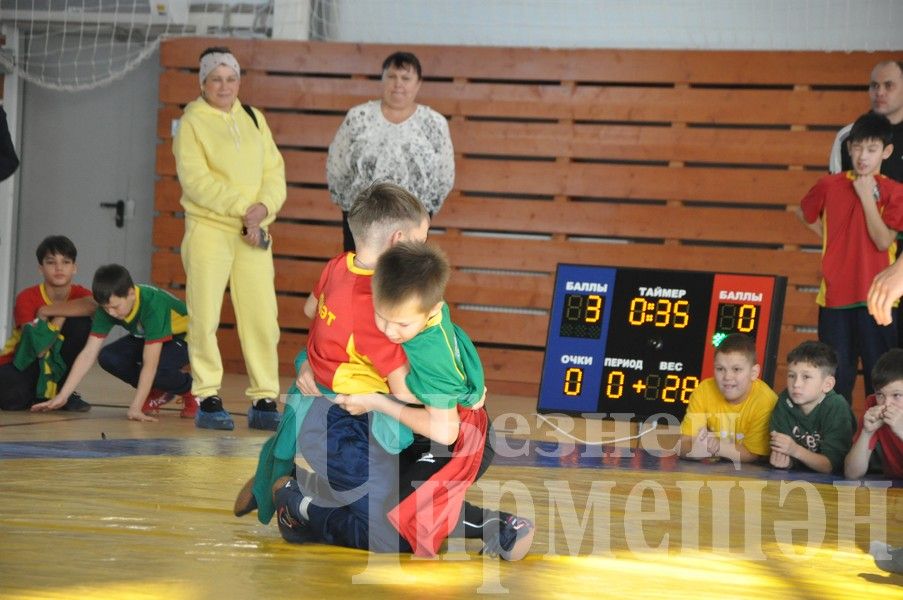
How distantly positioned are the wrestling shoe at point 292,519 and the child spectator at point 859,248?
3419 mm

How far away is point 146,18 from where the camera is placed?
32.1ft

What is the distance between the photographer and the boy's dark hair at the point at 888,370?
15.9 ft

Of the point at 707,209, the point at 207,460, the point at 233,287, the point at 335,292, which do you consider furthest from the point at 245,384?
the point at 335,292

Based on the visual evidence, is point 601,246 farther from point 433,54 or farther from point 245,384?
point 245,384

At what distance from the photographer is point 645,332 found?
6.81 m

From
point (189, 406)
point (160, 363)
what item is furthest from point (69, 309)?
point (189, 406)

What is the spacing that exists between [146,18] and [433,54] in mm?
2407

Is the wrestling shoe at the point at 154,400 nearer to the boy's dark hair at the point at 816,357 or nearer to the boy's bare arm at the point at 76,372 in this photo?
the boy's bare arm at the point at 76,372

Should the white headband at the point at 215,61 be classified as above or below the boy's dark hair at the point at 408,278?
above

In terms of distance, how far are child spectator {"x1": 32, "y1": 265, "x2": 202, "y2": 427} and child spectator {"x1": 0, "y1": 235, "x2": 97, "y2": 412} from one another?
0.55ft

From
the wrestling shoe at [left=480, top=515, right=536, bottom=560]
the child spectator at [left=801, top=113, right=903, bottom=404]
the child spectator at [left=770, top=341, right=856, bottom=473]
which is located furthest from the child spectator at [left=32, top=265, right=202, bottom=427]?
the child spectator at [left=801, top=113, right=903, bottom=404]

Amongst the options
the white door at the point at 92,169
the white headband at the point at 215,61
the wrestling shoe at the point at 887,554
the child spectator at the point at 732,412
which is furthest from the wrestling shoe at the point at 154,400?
the wrestling shoe at the point at 887,554

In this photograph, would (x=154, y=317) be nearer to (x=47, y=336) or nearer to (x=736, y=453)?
(x=47, y=336)

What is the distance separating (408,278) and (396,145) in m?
3.67
